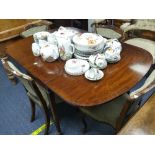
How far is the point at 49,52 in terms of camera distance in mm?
1482

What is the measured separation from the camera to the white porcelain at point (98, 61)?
137 centimetres

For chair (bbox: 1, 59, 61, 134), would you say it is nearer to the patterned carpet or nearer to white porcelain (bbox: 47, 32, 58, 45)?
the patterned carpet

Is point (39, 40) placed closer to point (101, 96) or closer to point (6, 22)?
point (101, 96)

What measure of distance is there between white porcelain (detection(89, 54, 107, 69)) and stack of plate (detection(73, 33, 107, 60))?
8 cm

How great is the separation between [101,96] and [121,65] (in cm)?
42

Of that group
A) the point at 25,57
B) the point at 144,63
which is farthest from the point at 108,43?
the point at 25,57

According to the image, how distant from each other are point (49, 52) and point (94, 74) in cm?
43

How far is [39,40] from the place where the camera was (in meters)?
1.67

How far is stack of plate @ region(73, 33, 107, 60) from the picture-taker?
1433mm

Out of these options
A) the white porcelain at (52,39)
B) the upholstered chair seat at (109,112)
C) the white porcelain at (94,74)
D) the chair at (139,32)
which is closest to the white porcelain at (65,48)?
the white porcelain at (52,39)

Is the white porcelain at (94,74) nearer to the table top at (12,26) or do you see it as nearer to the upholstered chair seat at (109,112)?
the upholstered chair seat at (109,112)

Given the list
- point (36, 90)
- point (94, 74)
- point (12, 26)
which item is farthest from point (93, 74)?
point (12, 26)

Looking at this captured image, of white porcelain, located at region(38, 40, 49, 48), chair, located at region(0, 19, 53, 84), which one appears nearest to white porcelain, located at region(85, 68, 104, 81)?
white porcelain, located at region(38, 40, 49, 48)

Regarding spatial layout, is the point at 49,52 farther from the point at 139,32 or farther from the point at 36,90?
the point at 139,32
